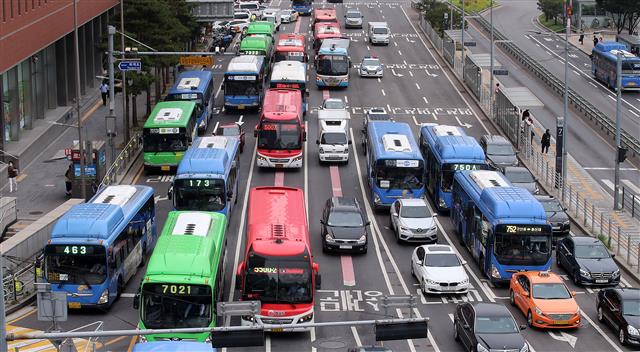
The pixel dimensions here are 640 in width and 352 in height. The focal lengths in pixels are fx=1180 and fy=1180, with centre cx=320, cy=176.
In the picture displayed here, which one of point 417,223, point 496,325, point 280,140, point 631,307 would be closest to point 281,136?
point 280,140

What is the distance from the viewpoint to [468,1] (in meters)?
146

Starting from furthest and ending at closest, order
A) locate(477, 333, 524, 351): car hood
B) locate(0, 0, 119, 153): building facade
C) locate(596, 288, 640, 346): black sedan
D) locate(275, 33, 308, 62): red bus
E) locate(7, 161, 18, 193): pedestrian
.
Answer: locate(275, 33, 308, 62): red bus, locate(0, 0, 119, 153): building facade, locate(7, 161, 18, 193): pedestrian, locate(596, 288, 640, 346): black sedan, locate(477, 333, 524, 351): car hood

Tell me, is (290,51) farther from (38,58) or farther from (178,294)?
(178,294)

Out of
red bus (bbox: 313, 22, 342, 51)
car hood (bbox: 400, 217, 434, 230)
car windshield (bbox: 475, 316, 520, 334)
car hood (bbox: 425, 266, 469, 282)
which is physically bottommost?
car hood (bbox: 425, 266, 469, 282)

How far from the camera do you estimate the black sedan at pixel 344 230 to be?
5081 centimetres

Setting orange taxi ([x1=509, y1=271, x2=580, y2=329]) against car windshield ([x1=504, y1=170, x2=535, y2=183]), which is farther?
car windshield ([x1=504, y1=170, x2=535, y2=183])

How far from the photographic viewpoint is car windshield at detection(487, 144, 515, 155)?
217ft

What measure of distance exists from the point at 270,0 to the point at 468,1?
983 inches

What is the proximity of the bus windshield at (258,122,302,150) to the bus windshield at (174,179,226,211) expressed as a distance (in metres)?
13.0

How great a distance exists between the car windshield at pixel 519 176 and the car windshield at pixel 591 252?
10884mm

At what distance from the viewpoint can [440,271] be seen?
152 feet

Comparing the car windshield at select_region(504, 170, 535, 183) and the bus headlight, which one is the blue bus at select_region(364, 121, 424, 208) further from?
the bus headlight

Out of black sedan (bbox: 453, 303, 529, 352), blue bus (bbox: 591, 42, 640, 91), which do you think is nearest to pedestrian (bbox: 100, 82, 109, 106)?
blue bus (bbox: 591, 42, 640, 91)

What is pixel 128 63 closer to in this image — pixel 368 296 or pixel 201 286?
pixel 368 296
